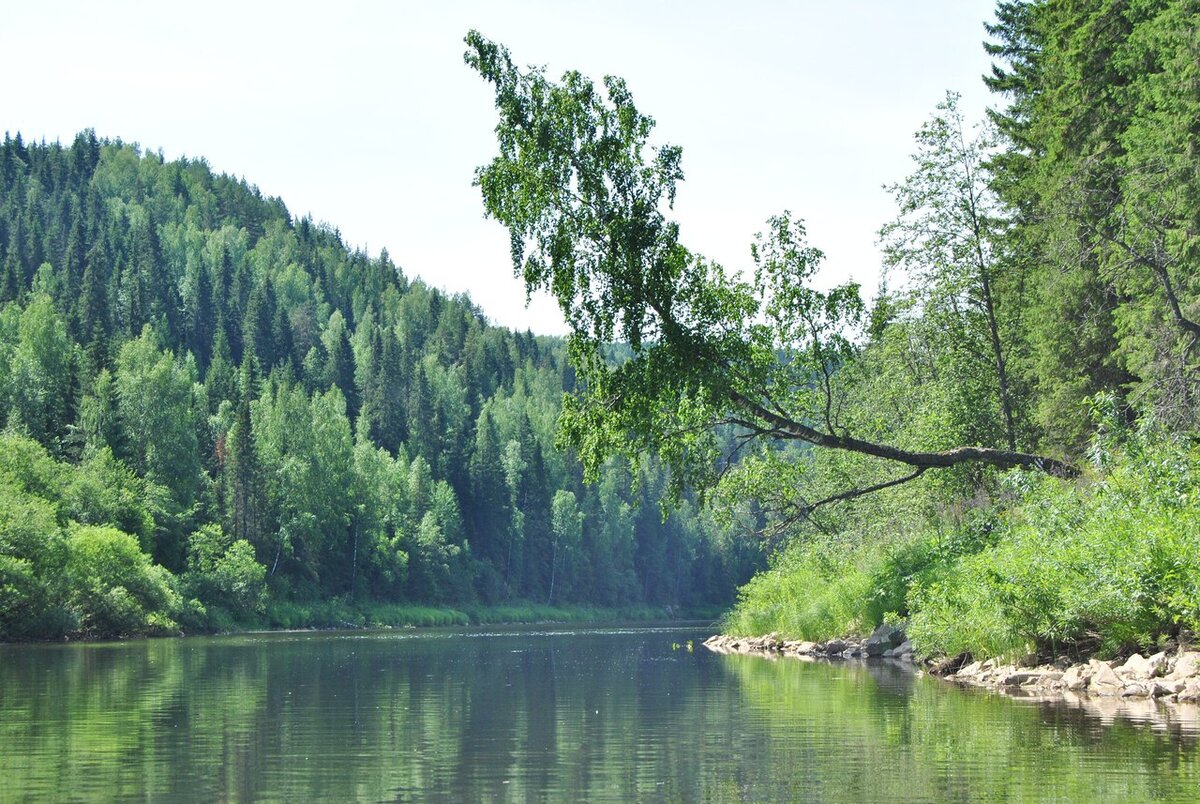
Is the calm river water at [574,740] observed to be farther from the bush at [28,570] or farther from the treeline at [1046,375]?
the bush at [28,570]

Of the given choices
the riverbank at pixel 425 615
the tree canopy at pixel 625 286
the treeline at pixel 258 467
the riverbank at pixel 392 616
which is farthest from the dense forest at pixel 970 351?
the riverbank at pixel 425 615

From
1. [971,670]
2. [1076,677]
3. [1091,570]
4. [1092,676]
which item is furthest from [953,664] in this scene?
[1091,570]

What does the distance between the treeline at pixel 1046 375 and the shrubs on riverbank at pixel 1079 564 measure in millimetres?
56

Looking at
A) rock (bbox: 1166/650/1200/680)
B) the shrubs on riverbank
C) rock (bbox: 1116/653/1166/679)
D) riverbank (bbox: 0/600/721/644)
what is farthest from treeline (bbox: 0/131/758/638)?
rock (bbox: 1166/650/1200/680)

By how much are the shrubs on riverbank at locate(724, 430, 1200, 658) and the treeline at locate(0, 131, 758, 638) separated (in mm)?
16791

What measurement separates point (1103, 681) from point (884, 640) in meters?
15.9

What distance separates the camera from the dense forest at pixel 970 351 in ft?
89.4

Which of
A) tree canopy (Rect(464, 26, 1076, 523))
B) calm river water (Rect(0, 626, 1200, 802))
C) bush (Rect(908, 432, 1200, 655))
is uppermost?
tree canopy (Rect(464, 26, 1076, 523))

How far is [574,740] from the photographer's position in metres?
19.2

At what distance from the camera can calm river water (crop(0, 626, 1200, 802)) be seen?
557 inches

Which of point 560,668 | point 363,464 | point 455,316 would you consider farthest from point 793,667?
point 455,316

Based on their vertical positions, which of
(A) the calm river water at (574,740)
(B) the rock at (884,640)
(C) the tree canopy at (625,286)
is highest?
(C) the tree canopy at (625,286)

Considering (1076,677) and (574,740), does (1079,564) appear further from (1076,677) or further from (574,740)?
(574,740)

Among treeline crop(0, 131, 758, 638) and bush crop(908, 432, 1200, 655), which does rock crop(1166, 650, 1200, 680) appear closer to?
bush crop(908, 432, 1200, 655)
